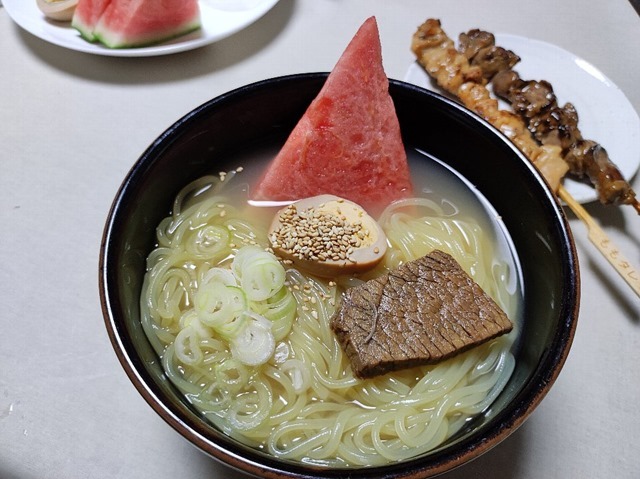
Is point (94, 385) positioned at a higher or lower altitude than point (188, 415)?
lower

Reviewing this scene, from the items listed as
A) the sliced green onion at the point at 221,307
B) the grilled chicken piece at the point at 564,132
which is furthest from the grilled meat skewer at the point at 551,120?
the sliced green onion at the point at 221,307

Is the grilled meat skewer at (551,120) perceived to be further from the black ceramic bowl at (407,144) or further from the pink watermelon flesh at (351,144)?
the pink watermelon flesh at (351,144)

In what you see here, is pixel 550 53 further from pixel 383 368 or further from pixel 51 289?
pixel 51 289

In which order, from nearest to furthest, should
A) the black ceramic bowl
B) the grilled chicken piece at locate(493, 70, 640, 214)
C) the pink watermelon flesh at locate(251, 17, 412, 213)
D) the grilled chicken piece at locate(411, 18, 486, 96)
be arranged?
the black ceramic bowl
the pink watermelon flesh at locate(251, 17, 412, 213)
the grilled chicken piece at locate(493, 70, 640, 214)
the grilled chicken piece at locate(411, 18, 486, 96)

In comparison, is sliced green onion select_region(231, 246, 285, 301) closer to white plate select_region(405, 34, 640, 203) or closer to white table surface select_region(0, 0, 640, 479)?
white table surface select_region(0, 0, 640, 479)

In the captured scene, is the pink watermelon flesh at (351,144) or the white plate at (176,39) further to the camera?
the white plate at (176,39)

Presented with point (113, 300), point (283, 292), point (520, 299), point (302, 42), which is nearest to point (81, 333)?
point (113, 300)

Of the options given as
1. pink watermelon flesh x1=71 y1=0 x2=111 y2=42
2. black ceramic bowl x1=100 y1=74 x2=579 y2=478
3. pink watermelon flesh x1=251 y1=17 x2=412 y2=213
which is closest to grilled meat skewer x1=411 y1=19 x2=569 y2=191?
black ceramic bowl x1=100 y1=74 x2=579 y2=478
